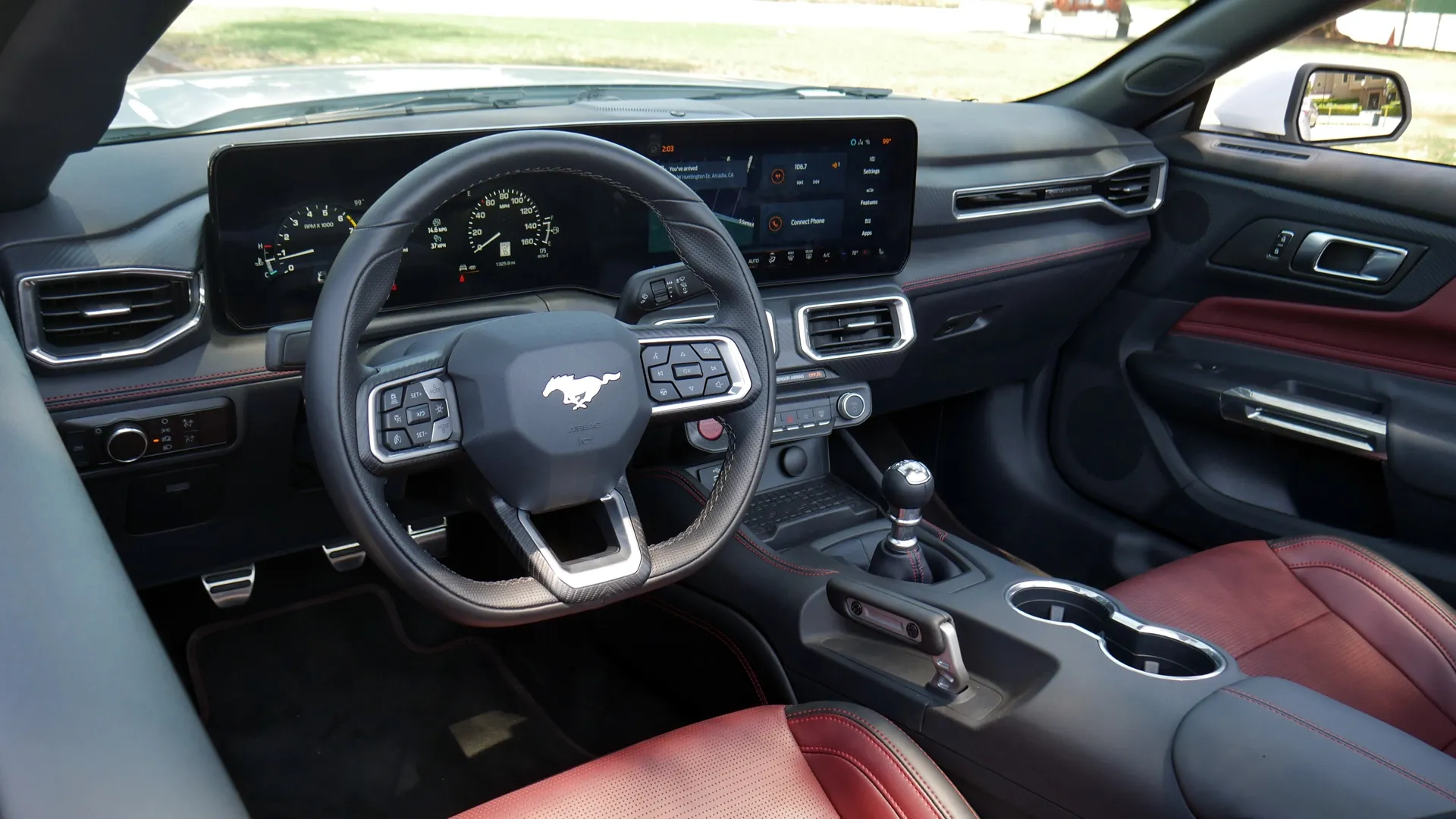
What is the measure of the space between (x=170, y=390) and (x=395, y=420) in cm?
66

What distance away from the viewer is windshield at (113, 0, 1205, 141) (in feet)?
6.76

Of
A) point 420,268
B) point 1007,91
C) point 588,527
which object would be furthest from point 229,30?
point 1007,91

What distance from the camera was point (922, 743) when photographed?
173 cm

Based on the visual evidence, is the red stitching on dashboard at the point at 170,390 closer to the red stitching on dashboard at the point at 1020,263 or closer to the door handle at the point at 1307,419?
the red stitching on dashboard at the point at 1020,263

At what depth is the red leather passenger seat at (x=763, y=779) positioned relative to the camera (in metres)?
1.41

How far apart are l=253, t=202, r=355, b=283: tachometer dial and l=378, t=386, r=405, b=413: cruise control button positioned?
514mm

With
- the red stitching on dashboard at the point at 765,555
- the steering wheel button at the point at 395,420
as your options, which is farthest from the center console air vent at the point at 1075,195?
the steering wheel button at the point at 395,420

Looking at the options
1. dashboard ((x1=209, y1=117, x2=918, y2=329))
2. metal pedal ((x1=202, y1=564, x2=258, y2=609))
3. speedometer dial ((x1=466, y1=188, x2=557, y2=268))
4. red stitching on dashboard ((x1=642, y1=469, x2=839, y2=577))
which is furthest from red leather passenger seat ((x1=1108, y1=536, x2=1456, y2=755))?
metal pedal ((x1=202, y1=564, x2=258, y2=609))

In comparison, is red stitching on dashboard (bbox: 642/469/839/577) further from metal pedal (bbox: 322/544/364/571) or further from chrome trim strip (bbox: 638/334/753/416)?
metal pedal (bbox: 322/544/364/571)

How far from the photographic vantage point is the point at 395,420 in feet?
4.32

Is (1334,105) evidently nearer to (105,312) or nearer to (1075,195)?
(1075,195)

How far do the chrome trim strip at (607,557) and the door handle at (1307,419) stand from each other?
1.79 m

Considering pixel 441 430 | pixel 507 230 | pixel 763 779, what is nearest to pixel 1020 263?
pixel 507 230

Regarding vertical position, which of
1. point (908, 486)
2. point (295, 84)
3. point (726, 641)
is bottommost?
point (726, 641)
